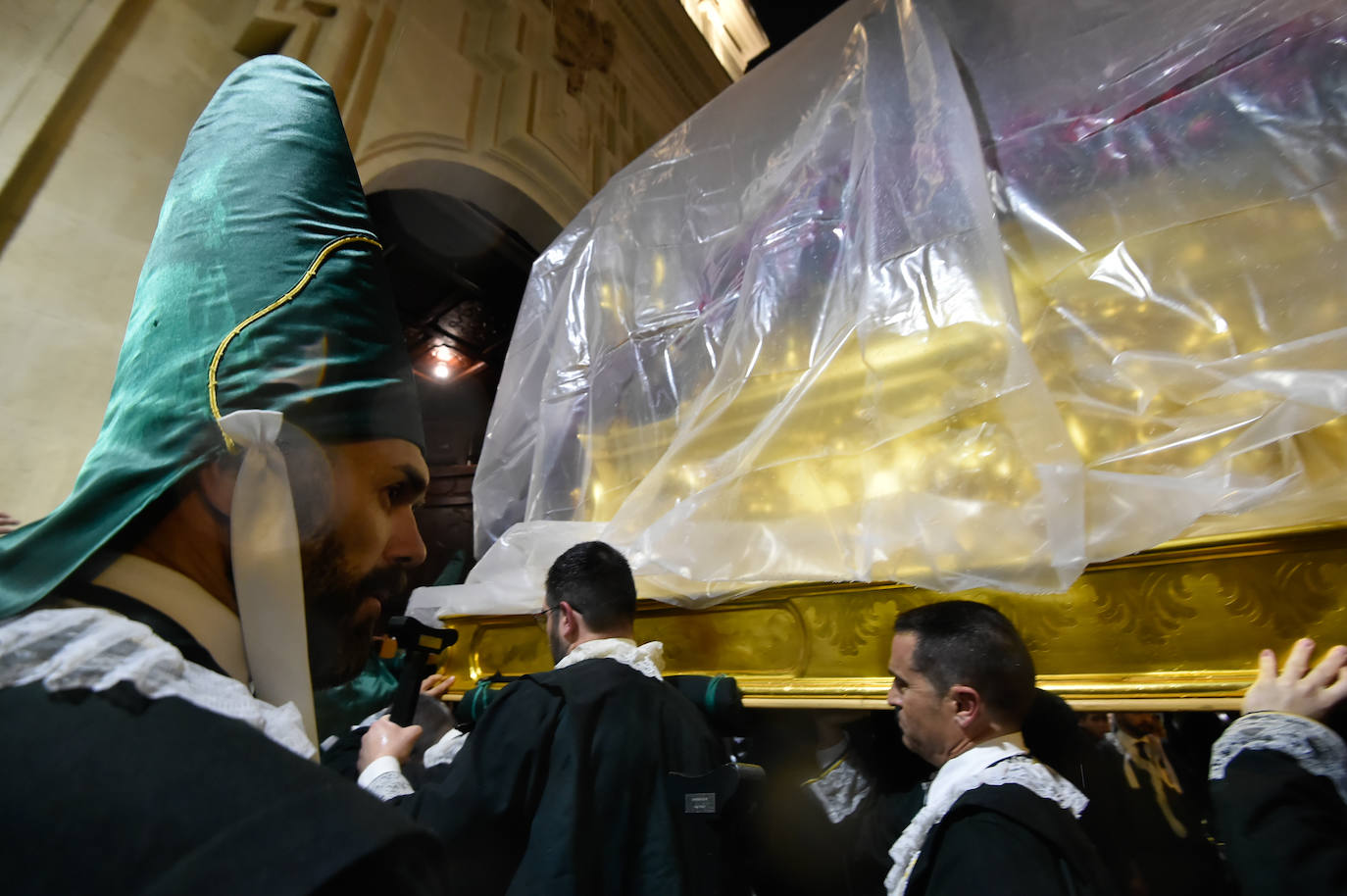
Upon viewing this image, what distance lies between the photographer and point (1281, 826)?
0.60 meters

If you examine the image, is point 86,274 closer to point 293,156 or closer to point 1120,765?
point 293,156

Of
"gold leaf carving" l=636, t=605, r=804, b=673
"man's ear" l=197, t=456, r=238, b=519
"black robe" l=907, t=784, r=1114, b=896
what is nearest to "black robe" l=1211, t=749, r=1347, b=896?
"black robe" l=907, t=784, r=1114, b=896

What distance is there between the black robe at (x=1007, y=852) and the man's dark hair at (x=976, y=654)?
4.5 inches

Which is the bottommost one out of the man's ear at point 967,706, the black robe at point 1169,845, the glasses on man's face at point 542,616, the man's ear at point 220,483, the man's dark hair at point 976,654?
the black robe at point 1169,845

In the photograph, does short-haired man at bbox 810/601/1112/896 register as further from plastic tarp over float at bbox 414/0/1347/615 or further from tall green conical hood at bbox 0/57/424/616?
Result: tall green conical hood at bbox 0/57/424/616

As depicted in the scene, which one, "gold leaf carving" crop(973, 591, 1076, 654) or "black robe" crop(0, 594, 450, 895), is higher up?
"black robe" crop(0, 594, 450, 895)

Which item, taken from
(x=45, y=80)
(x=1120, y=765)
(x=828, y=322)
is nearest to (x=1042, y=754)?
(x=1120, y=765)

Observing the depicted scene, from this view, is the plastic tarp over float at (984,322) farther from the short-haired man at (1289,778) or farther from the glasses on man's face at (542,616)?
the short-haired man at (1289,778)

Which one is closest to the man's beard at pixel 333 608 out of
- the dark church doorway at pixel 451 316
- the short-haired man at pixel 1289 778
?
the short-haired man at pixel 1289 778

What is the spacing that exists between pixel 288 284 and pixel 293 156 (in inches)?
5.2

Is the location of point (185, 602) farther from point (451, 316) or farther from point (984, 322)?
point (451, 316)

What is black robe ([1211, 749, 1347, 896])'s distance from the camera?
1.90 feet

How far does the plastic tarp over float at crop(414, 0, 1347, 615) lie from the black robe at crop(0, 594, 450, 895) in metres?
0.67

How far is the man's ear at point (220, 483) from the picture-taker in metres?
0.41
